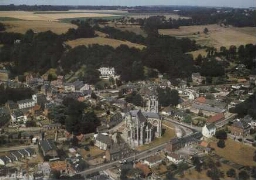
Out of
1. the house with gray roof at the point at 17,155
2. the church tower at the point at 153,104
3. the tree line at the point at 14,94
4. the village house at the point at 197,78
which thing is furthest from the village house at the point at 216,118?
the tree line at the point at 14,94

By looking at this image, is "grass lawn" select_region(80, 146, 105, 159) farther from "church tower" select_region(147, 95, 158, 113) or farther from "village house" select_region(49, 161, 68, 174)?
"church tower" select_region(147, 95, 158, 113)

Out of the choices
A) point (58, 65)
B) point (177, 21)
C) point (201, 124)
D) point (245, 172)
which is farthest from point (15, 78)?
point (177, 21)

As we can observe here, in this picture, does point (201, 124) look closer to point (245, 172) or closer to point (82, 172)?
point (245, 172)

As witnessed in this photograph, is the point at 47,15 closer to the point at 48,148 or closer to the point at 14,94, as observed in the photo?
the point at 14,94

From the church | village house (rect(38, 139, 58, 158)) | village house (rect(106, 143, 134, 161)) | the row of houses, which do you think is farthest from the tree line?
village house (rect(106, 143, 134, 161))

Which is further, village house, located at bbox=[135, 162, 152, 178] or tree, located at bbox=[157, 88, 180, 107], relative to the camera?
tree, located at bbox=[157, 88, 180, 107]

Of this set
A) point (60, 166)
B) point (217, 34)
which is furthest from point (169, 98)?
point (217, 34)

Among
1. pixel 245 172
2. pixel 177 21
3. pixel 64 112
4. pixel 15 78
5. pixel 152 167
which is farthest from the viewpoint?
pixel 177 21
